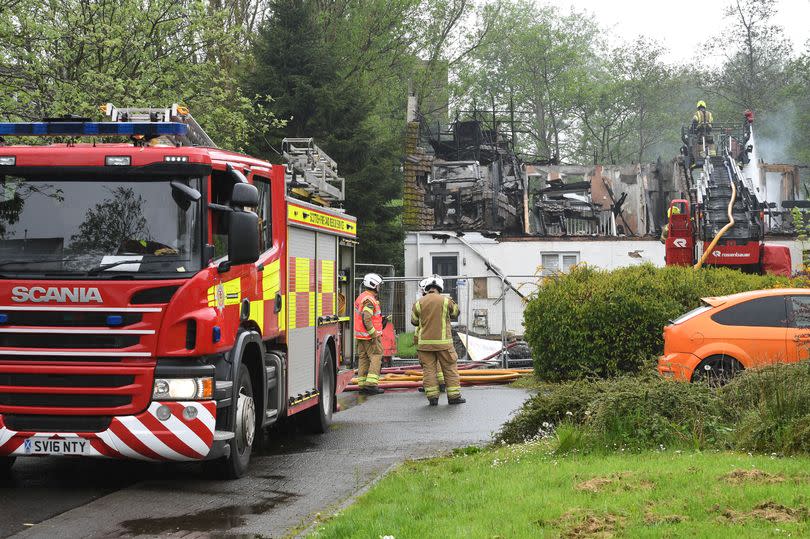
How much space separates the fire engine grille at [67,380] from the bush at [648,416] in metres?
3.63

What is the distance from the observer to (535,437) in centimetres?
1011

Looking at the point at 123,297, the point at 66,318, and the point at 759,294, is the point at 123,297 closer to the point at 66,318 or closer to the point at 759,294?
the point at 66,318

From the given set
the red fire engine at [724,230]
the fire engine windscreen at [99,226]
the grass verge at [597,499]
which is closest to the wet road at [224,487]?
the grass verge at [597,499]

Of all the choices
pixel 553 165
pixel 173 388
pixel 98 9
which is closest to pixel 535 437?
pixel 173 388

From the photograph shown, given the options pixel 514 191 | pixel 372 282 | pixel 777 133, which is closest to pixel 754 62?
pixel 777 133

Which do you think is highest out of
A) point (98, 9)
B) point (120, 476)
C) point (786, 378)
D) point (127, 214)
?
point (98, 9)

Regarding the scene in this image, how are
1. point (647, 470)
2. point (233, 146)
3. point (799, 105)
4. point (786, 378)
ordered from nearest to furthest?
point (647, 470), point (786, 378), point (233, 146), point (799, 105)

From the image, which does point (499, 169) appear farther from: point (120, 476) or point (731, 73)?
point (120, 476)

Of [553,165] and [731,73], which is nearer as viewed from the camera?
[553,165]

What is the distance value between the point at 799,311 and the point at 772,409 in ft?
18.3

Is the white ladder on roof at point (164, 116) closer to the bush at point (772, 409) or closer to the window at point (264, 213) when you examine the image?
the window at point (264, 213)

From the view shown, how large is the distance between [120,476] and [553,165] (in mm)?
30224

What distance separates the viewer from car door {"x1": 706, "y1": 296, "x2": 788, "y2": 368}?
532 inches

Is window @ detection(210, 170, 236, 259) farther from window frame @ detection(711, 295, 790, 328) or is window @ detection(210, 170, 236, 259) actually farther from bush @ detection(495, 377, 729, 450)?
window frame @ detection(711, 295, 790, 328)
